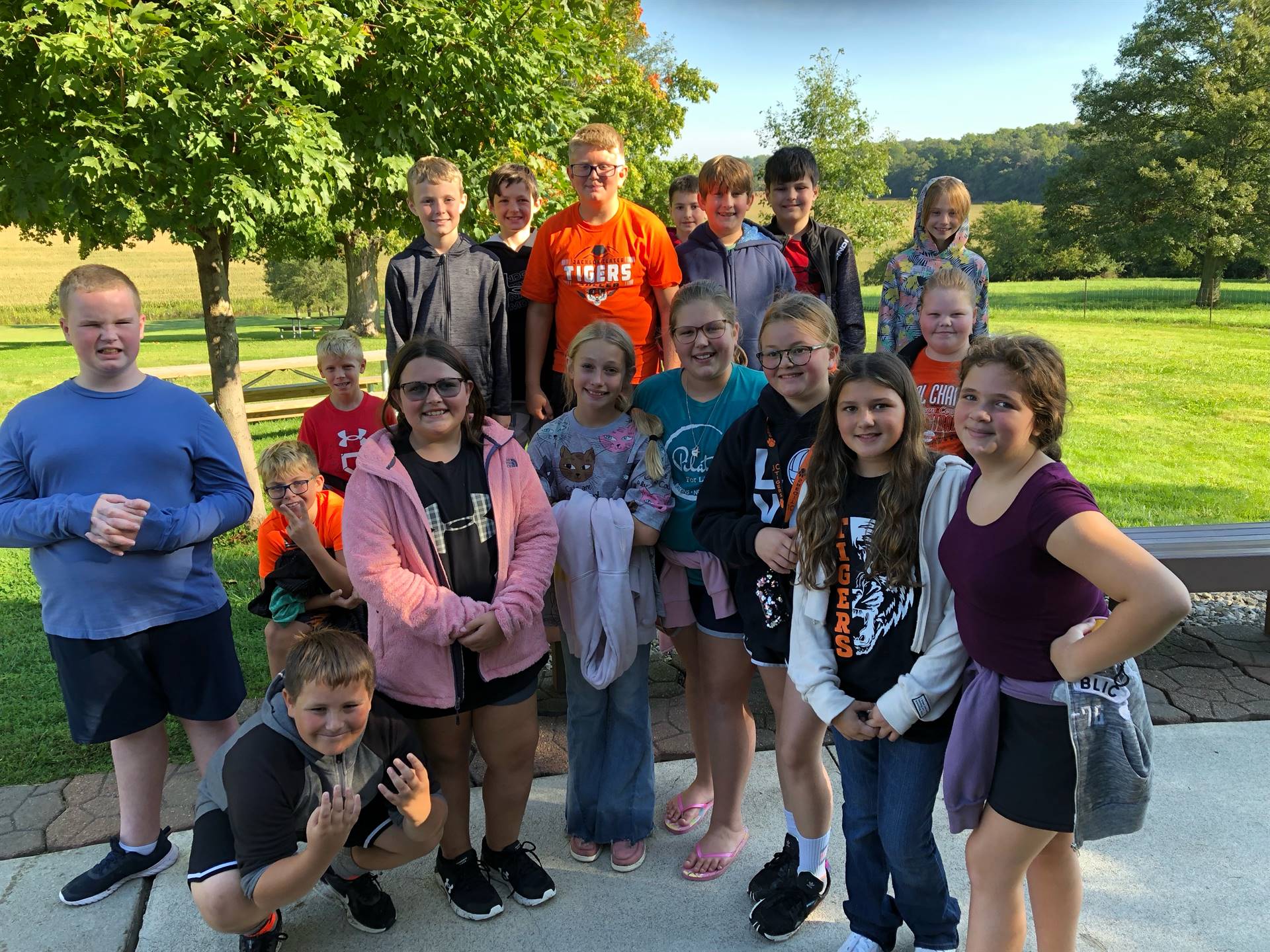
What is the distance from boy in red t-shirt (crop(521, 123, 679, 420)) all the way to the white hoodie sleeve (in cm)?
183

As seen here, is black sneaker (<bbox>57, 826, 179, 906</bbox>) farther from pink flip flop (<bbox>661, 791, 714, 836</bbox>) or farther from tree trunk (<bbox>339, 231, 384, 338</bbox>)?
tree trunk (<bbox>339, 231, 384, 338</bbox>)

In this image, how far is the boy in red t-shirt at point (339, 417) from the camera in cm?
395

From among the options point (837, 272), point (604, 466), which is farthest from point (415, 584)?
point (837, 272)

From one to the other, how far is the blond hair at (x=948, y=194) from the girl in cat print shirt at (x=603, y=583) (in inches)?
86.5

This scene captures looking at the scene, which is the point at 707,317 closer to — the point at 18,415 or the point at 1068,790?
the point at 1068,790

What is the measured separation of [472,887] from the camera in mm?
2873

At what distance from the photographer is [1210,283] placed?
2909 cm

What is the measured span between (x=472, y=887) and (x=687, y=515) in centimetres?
136

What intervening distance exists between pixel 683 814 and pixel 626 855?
0.31 metres

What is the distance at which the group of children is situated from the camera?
6.81ft

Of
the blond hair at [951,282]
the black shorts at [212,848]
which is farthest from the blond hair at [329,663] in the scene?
the blond hair at [951,282]

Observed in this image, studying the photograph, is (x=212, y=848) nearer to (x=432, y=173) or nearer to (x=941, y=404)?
(x=432, y=173)

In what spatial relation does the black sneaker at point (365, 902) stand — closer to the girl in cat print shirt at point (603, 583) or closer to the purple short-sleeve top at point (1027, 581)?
the girl in cat print shirt at point (603, 583)

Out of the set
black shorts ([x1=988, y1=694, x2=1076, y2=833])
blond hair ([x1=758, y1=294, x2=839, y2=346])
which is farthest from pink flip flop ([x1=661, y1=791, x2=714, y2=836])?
blond hair ([x1=758, y1=294, x2=839, y2=346])
